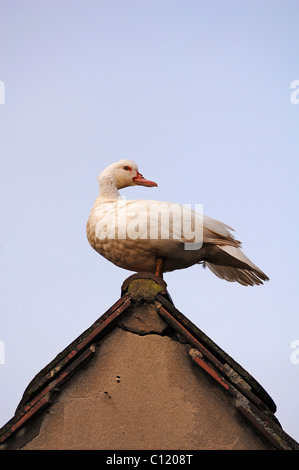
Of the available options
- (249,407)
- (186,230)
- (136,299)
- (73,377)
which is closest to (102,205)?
(186,230)

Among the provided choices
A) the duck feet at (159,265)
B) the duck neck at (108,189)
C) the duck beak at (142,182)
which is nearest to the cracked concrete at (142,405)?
the duck feet at (159,265)

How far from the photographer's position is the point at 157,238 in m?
4.94

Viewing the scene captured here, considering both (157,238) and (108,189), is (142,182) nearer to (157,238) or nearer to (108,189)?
(108,189)

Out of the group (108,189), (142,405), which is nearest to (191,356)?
(142,405)

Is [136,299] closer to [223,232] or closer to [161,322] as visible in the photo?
[161,322]

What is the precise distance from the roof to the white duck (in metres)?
0.97

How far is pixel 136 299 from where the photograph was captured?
3.86 metres

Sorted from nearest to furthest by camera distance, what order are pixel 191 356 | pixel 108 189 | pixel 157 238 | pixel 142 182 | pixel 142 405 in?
pixel 142 405 → pixel 191 356 → pixel 157 238 → pixel 108 189 → pixel 142 182

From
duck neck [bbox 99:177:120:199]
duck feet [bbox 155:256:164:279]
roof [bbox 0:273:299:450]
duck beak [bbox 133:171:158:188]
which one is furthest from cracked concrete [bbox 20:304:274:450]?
duck beak [bbox 133:171:158:188]

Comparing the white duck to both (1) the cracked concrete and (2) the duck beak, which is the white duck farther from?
(1) the cracked concrete

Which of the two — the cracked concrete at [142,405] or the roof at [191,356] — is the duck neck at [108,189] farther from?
the cracked concrete at [142,405]

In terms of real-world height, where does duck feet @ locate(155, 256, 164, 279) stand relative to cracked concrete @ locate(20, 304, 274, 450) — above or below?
above

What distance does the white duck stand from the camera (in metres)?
4.96

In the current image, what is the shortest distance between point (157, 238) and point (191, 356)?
152 centimetres
